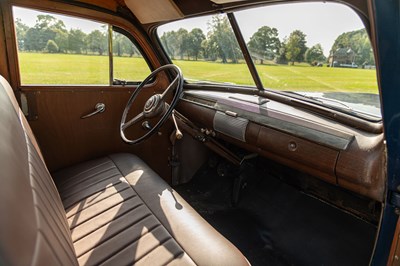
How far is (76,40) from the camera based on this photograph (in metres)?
1.97

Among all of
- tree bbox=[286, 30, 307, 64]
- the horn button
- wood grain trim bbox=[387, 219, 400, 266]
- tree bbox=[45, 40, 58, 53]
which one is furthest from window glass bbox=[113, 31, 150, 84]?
wood grain trim bbox=[387, 219, 400, 266]

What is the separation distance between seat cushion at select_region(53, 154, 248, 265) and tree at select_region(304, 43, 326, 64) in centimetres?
108

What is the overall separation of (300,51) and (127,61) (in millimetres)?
1405

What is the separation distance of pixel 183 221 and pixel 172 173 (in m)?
1.35

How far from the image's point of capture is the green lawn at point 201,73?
144 centimetres

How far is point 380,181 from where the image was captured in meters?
1.09

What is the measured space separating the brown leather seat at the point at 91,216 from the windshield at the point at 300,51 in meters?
1.00

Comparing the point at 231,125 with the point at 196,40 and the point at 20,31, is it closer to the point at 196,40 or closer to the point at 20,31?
the point at 196,40

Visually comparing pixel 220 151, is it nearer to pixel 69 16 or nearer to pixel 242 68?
pixel 242 68

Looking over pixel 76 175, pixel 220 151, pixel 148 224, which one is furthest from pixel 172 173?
pixel 148 224

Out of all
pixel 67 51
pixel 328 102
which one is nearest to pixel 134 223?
pixel 328 102

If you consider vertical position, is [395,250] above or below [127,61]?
below

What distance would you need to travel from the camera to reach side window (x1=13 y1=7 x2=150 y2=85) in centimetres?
177

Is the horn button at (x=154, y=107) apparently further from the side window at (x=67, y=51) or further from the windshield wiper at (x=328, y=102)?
the windshield wiper at (x=328, y=102)
